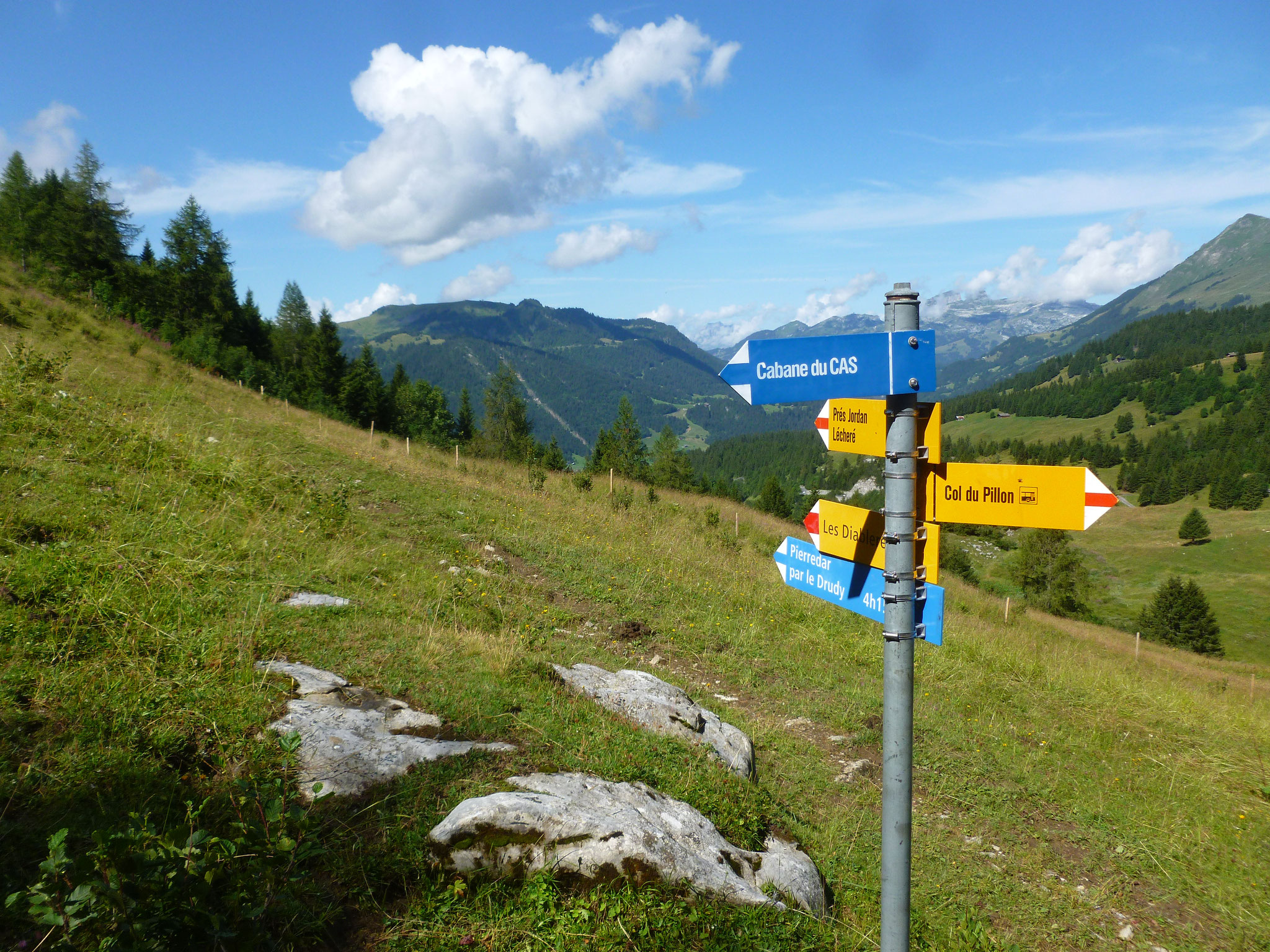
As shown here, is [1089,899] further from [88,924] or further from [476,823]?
[88,924]

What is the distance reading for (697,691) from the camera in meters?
7.43

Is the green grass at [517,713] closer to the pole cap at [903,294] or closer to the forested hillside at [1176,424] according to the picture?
the pole cap at [903,294]

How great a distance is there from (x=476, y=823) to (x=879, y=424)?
2819mm

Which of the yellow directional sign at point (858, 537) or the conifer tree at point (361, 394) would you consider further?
the conifer tree at point (361, 394)

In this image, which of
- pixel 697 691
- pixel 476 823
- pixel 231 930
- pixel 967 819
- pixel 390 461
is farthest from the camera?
pixel 390 461

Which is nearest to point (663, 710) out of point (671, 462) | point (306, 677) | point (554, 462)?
point (306, 677)

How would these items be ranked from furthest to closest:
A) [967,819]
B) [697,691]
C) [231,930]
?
[697,691], [967,819], [231,930]

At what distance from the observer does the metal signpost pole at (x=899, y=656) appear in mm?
2232

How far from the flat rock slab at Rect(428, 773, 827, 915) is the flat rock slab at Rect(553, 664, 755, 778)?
48.0 inches

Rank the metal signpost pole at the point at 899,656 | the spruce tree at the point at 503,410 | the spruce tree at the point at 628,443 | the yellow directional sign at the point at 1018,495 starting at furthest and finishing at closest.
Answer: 1. the spruce tree at the point at 503,410
2. the spruce tree at the point at 628,443
3. the yellow directional sign at the point at 1018,495
4. the metal signpost pole at the point at 899,656

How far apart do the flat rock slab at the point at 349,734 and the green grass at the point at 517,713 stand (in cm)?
15

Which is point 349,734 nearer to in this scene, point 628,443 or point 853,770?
point 853,770

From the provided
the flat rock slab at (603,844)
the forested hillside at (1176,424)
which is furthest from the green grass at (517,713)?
the forested hillside at (1176,424)

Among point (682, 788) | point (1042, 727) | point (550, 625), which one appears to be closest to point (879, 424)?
point (682, 788)
